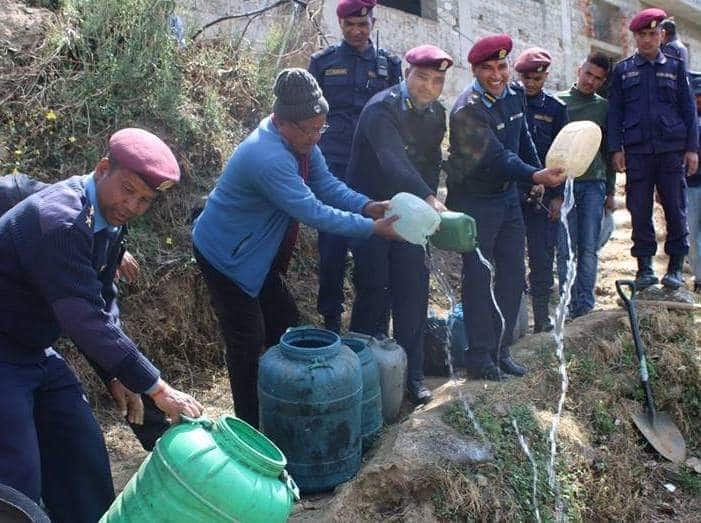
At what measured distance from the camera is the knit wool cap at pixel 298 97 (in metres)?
3.09

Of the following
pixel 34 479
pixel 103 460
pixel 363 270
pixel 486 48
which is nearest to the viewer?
pixel 34 479

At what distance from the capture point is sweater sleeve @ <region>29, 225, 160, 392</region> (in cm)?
211

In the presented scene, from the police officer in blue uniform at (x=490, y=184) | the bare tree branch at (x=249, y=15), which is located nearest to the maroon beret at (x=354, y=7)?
the police officer in blue uniform at (x=490, y=184)

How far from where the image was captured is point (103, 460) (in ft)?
8.13

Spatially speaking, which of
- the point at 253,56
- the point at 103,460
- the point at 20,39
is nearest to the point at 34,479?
the point at 103,460

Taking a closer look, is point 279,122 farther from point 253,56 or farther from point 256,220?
point 253,56

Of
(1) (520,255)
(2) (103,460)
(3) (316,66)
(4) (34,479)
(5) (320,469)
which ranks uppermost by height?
(3) (316,66)

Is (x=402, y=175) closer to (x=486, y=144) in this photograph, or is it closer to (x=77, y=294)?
(x=486, y=144)

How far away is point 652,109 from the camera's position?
4922 millimetres

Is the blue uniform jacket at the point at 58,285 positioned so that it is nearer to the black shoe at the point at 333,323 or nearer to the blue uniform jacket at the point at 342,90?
the black shoe at the point at 333,323

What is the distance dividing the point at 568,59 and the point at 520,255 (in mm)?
10591

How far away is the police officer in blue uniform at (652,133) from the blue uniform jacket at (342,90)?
1.92 metres

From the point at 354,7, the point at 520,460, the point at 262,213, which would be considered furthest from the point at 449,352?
the point at 354,7

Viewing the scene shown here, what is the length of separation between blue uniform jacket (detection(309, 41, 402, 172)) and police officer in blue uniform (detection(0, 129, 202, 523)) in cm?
231
